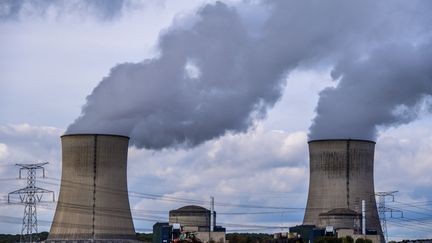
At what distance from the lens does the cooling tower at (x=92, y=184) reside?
46.2 m

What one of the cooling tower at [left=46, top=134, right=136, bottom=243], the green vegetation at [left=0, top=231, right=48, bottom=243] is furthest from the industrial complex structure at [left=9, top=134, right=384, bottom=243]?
the green vegetation at [left=0, top=231, right=48, bottom=243]

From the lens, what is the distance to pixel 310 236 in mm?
55969

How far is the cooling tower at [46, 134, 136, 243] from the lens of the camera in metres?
46.2

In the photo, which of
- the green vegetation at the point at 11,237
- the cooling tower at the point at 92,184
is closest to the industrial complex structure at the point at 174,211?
the cooling tower at the point at 92,184

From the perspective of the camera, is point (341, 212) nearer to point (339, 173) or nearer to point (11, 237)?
point (339, 173)

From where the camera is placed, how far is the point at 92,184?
46.4 m

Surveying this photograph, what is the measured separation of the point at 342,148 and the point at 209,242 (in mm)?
11597

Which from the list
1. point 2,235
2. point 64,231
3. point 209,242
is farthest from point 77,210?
point 2,235

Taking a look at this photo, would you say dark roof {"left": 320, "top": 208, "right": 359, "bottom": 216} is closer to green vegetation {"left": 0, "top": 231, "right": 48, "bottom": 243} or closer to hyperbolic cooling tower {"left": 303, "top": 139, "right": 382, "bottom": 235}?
hyperbolic cooling tower {"left": 303, "top": 139, "right": 382, "bottom": 235}

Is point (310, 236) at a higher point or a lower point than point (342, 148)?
lower

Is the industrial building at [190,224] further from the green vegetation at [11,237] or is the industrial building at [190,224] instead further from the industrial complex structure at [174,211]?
the green vegetation at [11,237]

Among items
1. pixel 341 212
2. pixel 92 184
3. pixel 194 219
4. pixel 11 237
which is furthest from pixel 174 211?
pixel 11 237

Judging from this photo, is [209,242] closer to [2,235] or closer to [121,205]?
[121,205]

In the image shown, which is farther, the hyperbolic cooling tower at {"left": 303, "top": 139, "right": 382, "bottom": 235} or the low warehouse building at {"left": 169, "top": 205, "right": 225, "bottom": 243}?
the low warehouse building at {"left": 169, "top": 205, "right": 225, "bottom": 243}
